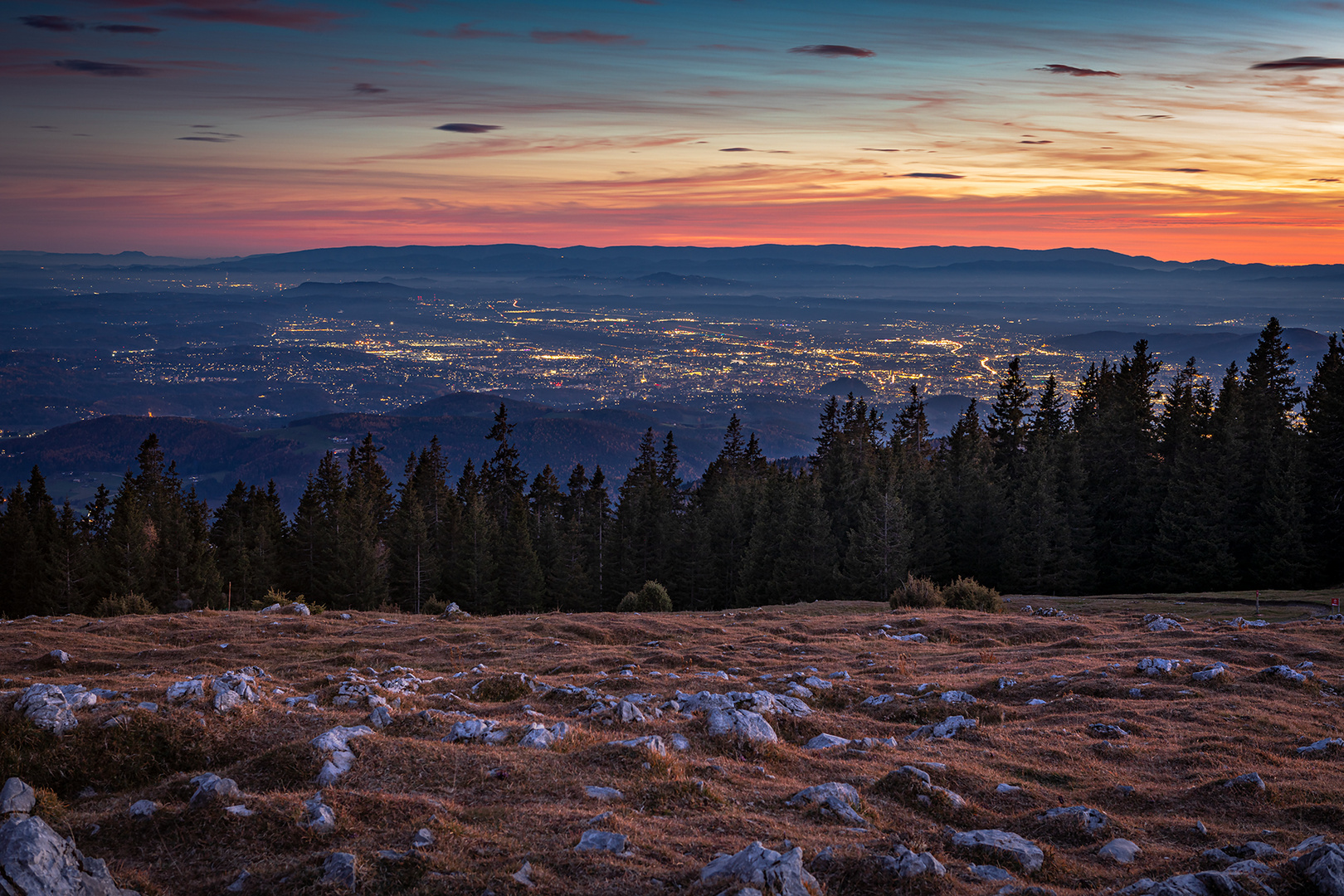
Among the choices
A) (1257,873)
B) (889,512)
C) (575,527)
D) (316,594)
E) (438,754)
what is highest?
(1257,873)

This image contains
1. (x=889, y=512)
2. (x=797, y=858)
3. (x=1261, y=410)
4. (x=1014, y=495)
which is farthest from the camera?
(x=1261, y=410)

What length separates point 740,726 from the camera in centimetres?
1497

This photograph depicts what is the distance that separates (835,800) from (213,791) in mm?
8548

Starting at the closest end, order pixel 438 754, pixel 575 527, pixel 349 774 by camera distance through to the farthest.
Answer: pixel 349 774 < pixel 438 754 < pixel 575 527

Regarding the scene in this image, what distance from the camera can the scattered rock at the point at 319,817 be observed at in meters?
10.1

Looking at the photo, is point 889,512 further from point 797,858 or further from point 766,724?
point 797,858

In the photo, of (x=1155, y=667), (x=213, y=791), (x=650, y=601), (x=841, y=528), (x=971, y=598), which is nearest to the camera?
(x=213, y=791)

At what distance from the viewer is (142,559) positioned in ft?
186

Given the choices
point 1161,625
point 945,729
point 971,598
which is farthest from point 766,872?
point 971,598

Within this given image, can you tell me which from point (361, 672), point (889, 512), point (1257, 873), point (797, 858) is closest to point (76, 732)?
point (361, 672)

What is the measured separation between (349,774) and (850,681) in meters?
13.1

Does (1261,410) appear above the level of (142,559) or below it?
above

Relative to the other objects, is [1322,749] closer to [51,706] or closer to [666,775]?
[666,775]

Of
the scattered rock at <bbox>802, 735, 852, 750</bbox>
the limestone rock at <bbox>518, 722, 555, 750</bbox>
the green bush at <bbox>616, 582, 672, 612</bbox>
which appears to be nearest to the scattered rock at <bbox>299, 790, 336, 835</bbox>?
the limestone rock at <bbox>518, 722, 555, 750</bbox>
